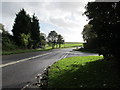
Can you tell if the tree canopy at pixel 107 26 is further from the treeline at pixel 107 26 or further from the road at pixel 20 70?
the road at pixel 20 70

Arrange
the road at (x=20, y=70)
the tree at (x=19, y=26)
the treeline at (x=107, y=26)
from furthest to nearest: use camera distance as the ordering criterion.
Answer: the tree at (x=19, y=26), the treeline at (x=107, y=26), the road at (x=20, y=70)

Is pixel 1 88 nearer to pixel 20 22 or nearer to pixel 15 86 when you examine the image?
pixel 15 86

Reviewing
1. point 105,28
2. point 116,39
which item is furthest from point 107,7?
point 116,39

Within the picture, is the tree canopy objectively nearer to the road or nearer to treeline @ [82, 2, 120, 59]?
treeline @ [82, 2, 120, 59]

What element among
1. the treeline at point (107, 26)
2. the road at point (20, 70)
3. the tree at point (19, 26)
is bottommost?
the road at point (20, 70)

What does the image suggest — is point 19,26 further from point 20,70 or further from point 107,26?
point 107,26

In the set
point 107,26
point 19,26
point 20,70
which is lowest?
point 20,70

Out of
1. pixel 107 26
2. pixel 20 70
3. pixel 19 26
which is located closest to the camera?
pixel 107 26

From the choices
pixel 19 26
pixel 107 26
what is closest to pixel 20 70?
pixel 107 26

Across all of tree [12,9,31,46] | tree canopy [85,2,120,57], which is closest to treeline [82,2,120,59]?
tree canopy [85,2,120,57]

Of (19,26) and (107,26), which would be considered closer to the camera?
(107,26)

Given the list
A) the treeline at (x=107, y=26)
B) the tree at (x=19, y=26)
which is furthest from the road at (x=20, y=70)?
the tree at (x=19, y=26)

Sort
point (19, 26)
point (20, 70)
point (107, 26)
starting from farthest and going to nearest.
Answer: point (19, 26) < point (20, 70) < point (107, 26)

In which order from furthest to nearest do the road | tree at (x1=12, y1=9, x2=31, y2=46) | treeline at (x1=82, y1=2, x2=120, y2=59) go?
1. tree at (x1=12, y1=9, x2=31, y2=46)
2. treeline at (x1=82, y1=2, x2=120, y2=59)
3. the road
